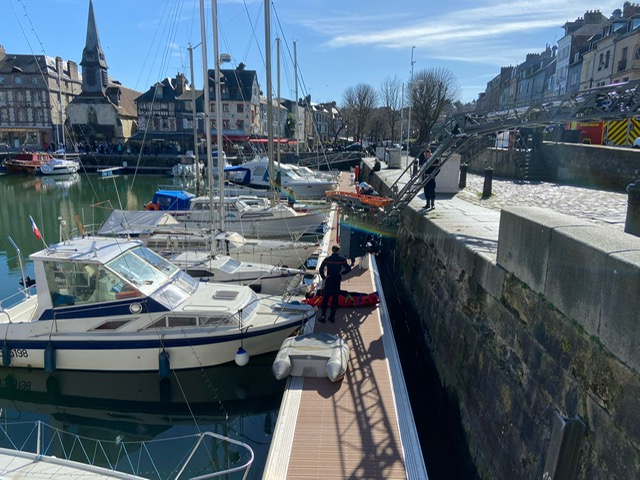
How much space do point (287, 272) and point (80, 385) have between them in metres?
5.65

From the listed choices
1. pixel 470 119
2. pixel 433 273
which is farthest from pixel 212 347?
pixel 470 119

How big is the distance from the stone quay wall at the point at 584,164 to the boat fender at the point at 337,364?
12439mm

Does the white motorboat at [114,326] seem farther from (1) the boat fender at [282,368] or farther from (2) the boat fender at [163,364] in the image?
(1) the boat fender at [282,368]

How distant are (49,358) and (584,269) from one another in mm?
9862

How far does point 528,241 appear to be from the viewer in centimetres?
612

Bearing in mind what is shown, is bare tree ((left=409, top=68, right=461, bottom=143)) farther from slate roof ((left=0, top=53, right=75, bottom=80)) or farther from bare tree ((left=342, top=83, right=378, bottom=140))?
slate roof ((left=0, top=53, right=75, bottom=80))

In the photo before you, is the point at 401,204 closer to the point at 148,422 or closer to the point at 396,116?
the point at 148,422

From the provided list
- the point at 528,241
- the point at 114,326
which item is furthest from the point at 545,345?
the point at 114,326

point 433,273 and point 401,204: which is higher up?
point 401,204

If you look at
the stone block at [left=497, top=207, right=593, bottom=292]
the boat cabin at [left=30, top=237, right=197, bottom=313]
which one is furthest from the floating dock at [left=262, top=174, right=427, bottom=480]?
the boat cabin at [left=30, top=237, right=197, bottom=313]

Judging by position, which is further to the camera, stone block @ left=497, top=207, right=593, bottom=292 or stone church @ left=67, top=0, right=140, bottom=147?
stone church @ left=67, top=0, right=140, bottom=147

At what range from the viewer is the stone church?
75562mm

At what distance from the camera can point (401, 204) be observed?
1462 centimetres

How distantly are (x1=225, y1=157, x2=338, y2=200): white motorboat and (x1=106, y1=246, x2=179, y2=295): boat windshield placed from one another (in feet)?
70.6
